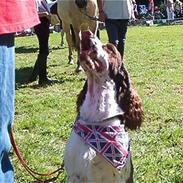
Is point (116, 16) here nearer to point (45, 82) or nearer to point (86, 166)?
point (45, 82)

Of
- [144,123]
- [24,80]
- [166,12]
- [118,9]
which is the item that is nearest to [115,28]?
[118,9]

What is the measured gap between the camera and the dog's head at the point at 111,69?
332 centimetres

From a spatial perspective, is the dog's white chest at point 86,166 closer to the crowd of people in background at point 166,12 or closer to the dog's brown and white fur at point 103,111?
the dog's brown and white fur at point 103,111

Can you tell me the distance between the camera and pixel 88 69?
335 centimetres

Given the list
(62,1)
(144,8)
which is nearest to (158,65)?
(62,1)

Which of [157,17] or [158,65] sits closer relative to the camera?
[158,65]

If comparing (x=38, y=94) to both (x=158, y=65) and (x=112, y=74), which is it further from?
(x=112, y=74)

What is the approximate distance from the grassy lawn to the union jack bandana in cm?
92

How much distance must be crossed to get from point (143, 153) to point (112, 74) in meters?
1.77

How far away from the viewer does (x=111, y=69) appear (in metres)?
3.53

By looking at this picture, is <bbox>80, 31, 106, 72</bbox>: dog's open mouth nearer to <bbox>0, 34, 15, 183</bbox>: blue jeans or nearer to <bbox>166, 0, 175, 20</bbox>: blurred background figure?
<bbox>0, 34, 15, 183</bbox>: blue jeans

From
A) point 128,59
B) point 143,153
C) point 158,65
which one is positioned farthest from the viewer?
point 128,59

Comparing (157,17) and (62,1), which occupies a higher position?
(62,1)

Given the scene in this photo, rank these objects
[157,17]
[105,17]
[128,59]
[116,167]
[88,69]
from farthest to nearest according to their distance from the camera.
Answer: [157,17]
[128,59]
[105,17]
[116,167]
[88,69]
